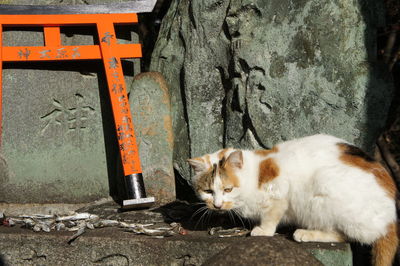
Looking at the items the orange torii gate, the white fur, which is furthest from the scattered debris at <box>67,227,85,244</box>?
the white fur

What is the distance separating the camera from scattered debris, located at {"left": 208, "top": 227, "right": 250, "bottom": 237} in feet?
12.7

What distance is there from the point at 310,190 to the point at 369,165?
16.9 inches

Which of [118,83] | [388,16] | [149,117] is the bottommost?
[149,117]

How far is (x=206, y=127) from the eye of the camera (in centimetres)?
498

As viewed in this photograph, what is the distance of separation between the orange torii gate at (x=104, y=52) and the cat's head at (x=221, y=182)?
1025 millimetres

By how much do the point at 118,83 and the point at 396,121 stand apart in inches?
129

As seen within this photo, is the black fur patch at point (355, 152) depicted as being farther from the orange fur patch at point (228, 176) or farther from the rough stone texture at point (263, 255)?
the rough stone texture at point (263, 255)

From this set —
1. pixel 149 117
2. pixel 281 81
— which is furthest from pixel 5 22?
pixel 281 81

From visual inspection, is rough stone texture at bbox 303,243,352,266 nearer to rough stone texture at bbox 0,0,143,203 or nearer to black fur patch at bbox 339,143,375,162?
black fur patch at bbox 339,143,375,162

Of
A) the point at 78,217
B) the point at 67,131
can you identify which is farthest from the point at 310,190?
the point at 67,131

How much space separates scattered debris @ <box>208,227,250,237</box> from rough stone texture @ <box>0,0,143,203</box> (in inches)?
65.7

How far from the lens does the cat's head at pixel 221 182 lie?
3674 mm

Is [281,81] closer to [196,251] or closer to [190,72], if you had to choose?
[190,72]

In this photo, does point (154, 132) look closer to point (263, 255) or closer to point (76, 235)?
point (76, 235)
